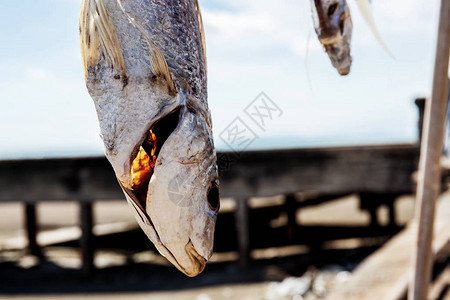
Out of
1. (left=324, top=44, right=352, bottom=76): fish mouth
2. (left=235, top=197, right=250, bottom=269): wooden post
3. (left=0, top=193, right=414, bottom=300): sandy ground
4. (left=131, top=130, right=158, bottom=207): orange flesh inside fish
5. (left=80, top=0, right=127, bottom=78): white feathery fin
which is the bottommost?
(left=0, top=193, right=414, bottom=300): sandy ground

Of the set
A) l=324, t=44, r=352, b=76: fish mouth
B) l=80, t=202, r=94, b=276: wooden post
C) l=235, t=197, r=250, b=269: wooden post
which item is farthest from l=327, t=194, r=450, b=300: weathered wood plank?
l=80, t=202, r=94, b=276: wooden post

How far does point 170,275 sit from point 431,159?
20.3 ft

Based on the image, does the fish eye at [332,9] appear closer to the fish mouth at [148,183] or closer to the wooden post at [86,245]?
the fish mouth at [148,183]

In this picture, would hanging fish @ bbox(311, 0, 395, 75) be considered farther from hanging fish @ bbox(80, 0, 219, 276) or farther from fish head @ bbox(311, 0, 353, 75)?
hanging fish @ bbox(80, 0, 219, 276)

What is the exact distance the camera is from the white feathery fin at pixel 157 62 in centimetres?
50

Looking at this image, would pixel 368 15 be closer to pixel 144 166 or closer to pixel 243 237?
pixel 144 166

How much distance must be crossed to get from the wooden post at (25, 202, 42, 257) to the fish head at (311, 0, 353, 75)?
30.3 ft

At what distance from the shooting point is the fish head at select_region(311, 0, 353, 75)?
84cm

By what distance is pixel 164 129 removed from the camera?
1.71ft

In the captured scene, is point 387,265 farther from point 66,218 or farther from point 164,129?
point 66,218

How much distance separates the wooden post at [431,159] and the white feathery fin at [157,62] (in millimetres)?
1639

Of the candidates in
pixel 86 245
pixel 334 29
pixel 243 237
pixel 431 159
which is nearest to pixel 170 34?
pixel 334 29

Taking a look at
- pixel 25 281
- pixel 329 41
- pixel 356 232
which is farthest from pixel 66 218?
pixel 329 41

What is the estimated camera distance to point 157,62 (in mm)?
500
